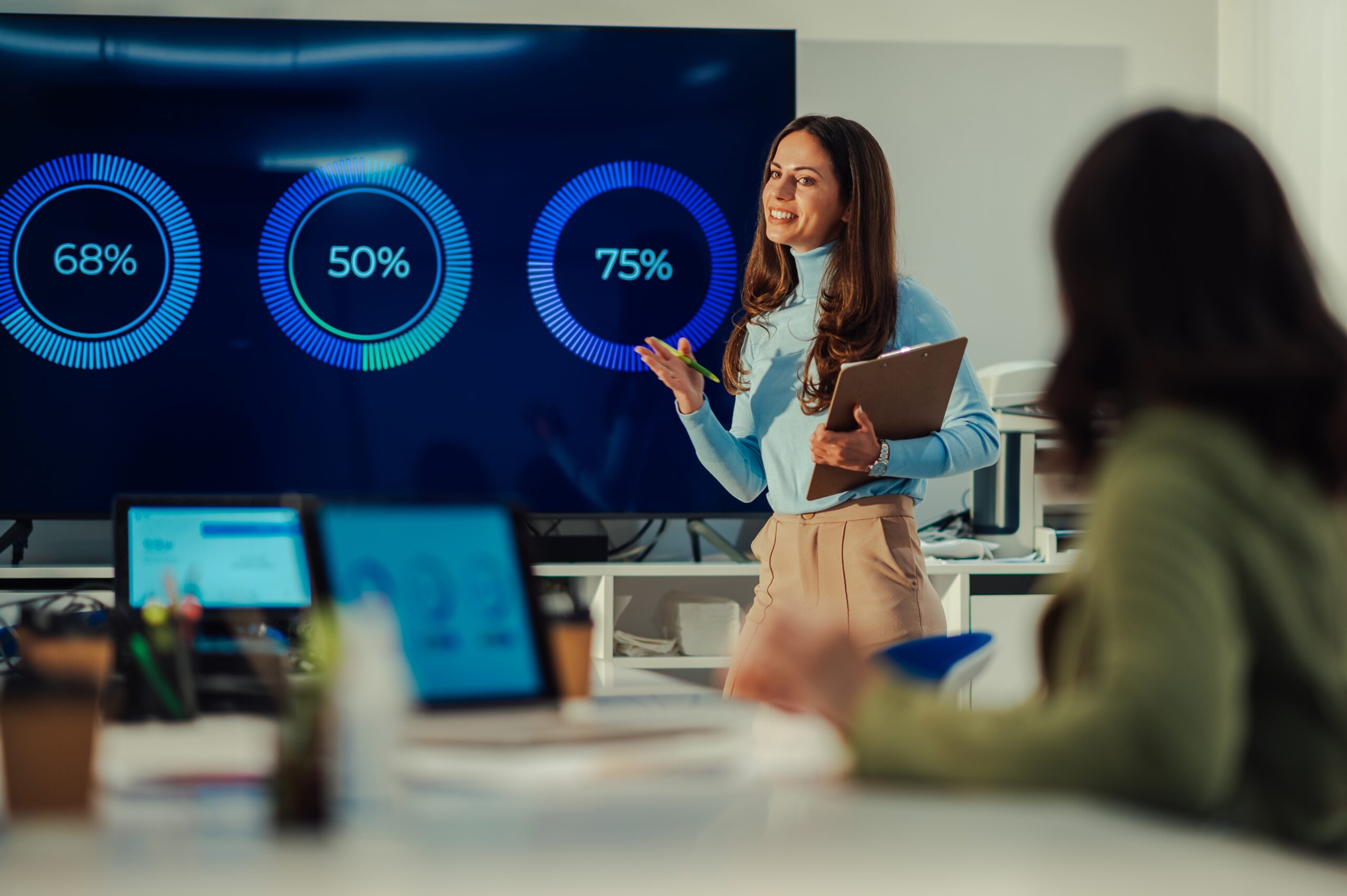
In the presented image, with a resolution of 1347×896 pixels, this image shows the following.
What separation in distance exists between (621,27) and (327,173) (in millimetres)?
906

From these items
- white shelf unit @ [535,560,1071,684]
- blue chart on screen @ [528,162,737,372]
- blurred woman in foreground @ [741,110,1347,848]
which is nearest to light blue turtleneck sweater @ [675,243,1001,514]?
white shelf unit @ [535,560,1071,684]

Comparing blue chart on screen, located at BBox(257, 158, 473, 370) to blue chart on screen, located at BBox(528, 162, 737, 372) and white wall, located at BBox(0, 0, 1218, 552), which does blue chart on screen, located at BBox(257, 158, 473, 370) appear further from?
white wall, located at BBox(0, 0, 1218, 552)

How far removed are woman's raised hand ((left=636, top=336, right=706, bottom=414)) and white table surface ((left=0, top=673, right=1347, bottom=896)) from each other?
143cm

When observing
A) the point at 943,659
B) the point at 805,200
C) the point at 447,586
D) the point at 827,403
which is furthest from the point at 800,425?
the point at 447,586

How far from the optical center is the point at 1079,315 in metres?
0.98

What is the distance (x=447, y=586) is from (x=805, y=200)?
1374mm

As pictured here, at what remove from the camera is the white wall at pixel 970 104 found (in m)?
3.76

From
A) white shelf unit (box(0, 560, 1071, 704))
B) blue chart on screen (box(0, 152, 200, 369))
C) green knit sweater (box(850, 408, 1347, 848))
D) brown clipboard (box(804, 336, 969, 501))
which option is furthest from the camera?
blue chart on screen (box(0, 152, 200, 369))

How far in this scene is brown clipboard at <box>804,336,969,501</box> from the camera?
2.05m

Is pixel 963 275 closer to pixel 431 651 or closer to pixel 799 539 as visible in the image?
pixel 799 539

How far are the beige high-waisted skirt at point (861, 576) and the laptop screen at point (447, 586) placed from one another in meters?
0.90

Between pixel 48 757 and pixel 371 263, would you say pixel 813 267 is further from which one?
pixel 48 757

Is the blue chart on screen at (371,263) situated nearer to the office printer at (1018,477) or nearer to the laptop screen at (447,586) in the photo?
the office printer at (1018,477)

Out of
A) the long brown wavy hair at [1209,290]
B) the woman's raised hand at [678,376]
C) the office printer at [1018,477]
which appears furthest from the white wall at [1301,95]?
the long brown wavy hair at [1209,290]
